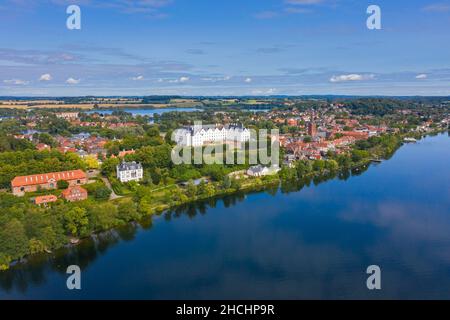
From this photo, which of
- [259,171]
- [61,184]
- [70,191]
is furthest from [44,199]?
[259,171]

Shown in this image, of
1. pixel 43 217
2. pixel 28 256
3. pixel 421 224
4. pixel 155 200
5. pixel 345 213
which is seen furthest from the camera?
pixel 155 200

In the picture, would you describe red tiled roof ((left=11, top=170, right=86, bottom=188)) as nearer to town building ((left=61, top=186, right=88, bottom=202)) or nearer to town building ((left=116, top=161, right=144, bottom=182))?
town building ((left=116, top=161, right=144, bottom=182))

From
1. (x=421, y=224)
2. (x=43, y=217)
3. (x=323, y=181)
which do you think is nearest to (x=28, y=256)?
(x=43, y=217)

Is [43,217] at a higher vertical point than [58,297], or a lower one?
higher

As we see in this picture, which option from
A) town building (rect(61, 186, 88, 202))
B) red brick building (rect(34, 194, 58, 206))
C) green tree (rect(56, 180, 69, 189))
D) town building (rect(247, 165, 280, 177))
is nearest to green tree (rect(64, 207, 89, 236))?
red brick building (rect(34, 194, 58, 206))

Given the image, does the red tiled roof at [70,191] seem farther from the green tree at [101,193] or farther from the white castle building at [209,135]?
the white castle building at [209,135]

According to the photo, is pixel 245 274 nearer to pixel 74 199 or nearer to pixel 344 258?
pixel 344 258
